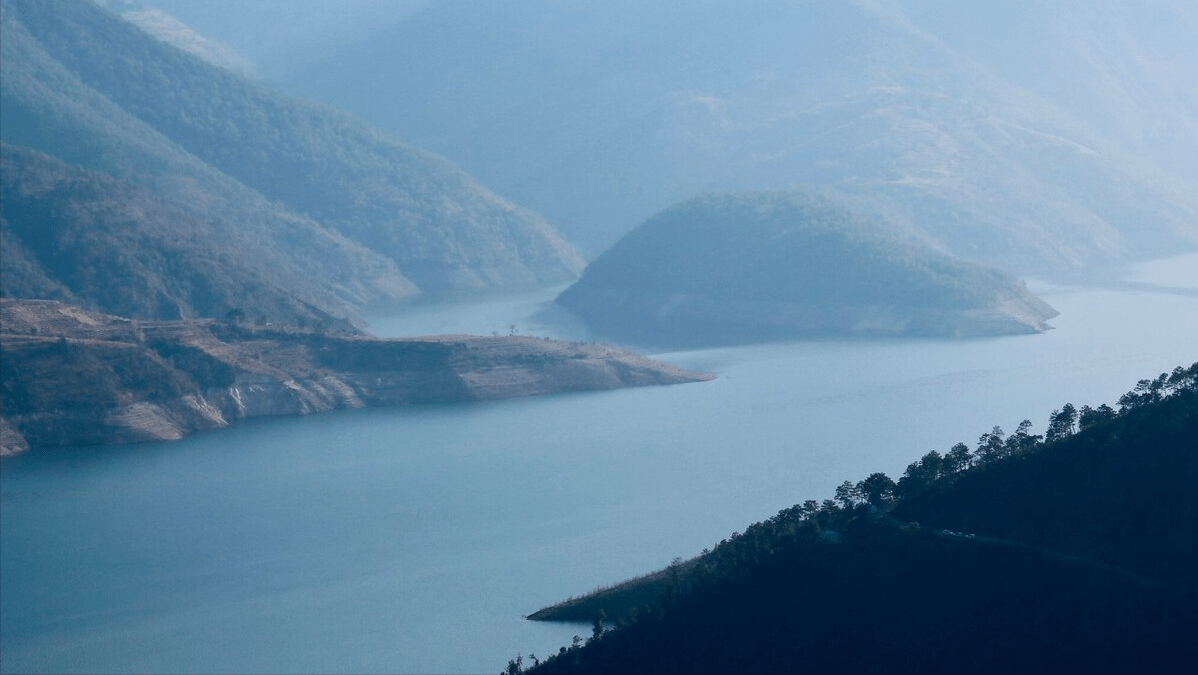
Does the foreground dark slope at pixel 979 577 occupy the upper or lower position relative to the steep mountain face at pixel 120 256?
lower

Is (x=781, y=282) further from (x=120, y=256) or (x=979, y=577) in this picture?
(x=979, y=577)

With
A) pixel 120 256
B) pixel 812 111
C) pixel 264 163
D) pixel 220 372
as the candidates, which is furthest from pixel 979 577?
pixel 812 111

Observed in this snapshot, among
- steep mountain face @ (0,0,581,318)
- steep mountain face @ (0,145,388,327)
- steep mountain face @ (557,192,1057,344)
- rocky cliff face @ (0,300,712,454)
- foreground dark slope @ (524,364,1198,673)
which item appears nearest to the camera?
foreground dark slope @ (524,364,1198,673)

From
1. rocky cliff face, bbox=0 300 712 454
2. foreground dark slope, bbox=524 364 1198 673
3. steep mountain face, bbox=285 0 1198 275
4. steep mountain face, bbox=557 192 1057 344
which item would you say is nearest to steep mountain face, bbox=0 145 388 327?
rocky cliff face, bbox=0 300 712 454

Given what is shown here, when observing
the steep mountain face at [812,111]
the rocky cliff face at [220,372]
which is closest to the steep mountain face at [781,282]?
the steep mountain face at [812,111]

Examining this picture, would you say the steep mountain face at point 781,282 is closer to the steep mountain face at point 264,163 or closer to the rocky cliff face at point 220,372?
the steep mountain face at point 264,163

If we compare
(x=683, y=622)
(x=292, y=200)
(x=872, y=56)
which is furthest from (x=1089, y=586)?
(x=872, y=56)

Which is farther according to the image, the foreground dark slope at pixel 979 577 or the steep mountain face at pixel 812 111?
the steep mountain face at pixel 812 111

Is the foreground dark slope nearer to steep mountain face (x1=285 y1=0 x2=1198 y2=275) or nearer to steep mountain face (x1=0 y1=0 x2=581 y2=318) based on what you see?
steep mountain face (x1=0 y1=0 x2=581 y2=318)
